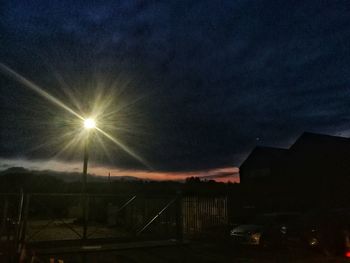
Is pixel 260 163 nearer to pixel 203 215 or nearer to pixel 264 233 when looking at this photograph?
pixel 203 215

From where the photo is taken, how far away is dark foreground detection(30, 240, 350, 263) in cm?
1221

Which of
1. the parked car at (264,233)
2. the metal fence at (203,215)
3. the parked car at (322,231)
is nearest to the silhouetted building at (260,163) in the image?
the metal fence at (203,215)

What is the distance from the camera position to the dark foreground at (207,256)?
481 inches

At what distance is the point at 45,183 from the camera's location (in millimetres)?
42406

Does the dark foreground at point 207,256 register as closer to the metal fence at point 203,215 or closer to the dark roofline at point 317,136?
the metal fence at point 203,215

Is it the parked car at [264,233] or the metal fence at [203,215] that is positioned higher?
the metal fence at [203,215]

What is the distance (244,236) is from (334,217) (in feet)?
11.8

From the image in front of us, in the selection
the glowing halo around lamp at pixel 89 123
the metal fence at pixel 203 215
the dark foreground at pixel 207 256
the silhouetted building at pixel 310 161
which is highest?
the silhouetted building at pixel 310 161

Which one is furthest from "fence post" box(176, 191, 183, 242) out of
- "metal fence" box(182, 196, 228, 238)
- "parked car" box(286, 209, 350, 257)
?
"metal fence" box(182, 196, 228, 238)

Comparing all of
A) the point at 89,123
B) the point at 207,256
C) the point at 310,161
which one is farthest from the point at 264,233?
the point at 310,161

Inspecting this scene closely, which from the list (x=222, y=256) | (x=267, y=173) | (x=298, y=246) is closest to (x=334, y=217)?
(x=298, y=246)

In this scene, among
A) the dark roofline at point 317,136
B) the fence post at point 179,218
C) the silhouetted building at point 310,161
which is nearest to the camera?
the fence post at point 179,218

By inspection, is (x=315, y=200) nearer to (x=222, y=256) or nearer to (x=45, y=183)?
(x=222, y=256)

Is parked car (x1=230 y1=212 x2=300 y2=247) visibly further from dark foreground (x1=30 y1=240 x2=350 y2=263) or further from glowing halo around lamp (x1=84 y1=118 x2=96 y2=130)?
glowing halo around lamp (x1=84 y1=118 x2=96 y2=130)
